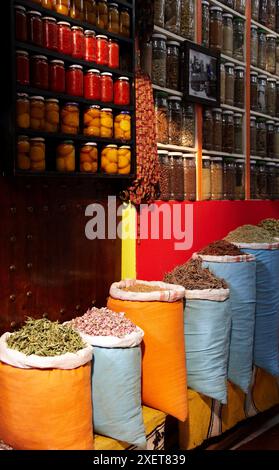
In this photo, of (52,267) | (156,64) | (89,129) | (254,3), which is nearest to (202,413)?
(52,267)

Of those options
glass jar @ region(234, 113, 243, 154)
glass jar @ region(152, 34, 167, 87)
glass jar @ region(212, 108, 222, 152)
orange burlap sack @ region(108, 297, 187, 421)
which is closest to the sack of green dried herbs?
orange burlap sack @ region(108, 297, 187, 421)

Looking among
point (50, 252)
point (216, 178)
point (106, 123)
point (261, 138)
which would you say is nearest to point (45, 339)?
point (50, 252)

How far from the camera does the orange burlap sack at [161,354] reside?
2207mm

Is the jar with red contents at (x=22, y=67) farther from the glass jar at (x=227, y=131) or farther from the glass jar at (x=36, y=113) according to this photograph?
the glass jar at (x=227, y=131)

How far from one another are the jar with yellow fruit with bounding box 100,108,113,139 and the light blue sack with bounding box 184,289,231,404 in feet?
2.56

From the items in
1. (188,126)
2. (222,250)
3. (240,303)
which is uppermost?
(188,126)

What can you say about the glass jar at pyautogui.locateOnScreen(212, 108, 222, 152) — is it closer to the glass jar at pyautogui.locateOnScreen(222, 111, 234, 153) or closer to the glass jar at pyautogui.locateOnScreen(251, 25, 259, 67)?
the glass jar at pyautogui.locateOnScreen(222, 111, 234, 153)

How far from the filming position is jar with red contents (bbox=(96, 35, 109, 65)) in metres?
2.28

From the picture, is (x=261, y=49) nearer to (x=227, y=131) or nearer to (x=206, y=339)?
(x=227, y=131)

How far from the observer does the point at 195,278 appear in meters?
2.52

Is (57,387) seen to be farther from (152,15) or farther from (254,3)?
(254,3)

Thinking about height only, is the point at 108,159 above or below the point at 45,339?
above

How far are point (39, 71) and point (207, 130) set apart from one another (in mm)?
1401

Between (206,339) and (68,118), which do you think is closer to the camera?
(68,118)
